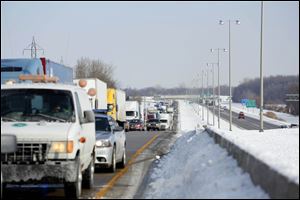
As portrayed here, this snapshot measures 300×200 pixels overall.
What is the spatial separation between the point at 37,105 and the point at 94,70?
107252 millimetres

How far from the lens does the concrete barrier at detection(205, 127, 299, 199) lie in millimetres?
7457

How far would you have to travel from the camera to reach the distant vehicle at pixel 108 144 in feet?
55.0

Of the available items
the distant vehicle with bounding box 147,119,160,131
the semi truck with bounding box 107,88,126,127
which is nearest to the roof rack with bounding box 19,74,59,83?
the semi truck with bounding box 107,88,126,127

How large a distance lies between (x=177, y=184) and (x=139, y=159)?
999cm

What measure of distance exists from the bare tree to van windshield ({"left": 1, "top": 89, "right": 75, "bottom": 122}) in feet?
307

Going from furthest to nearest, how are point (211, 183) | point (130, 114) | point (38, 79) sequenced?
1. point (130, 114)
2. point (38, 79)
3. point (211, 183)

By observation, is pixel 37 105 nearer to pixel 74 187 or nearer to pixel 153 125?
pixel 74 187

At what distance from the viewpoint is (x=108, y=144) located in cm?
1688

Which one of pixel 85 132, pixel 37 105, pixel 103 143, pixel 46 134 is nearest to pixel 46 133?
pixel 46 134

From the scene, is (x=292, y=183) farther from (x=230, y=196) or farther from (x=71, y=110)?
(x=71, y=110)

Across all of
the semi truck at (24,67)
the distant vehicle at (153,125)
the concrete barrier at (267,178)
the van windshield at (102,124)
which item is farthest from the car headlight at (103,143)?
the distant vehicle at (153,125)

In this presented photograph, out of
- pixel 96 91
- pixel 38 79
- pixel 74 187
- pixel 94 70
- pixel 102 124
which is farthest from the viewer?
pixel 94 70

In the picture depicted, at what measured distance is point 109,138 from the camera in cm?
1709

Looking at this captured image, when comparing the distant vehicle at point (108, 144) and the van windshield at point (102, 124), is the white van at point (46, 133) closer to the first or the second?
the distant vehicle at point (108, 144)
